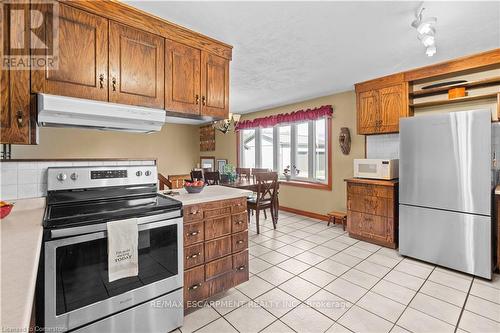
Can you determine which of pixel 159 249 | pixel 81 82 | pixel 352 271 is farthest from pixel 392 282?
pixel 81 82

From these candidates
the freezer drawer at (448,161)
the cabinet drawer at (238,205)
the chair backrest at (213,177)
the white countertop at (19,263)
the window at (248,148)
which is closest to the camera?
the white countertop at (19,263)

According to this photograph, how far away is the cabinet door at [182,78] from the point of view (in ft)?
6.92

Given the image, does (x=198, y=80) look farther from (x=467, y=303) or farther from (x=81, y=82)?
(x=467, y=303)

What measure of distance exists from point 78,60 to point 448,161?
11.8 feet

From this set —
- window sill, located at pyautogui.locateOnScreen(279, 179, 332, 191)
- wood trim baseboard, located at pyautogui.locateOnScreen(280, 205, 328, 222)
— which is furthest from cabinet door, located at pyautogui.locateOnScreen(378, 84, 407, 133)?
wood trim baseboard, located at pyautogui.locateOnScreen(280, 205, 328, 222)

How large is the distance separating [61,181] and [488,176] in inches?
152

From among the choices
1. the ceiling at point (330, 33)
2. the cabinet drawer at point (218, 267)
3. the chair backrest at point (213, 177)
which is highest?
the ceiling at point (330, 33)

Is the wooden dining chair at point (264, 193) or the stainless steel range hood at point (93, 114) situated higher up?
the stainless steel range hood at point (93, 114)

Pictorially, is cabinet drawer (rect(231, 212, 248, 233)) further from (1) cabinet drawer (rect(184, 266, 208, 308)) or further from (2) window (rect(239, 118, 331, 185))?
(2) window (rect(239, 118, 331, 185))

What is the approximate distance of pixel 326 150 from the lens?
4.62 m

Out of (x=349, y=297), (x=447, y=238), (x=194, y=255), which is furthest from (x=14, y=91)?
(x=447, y=238)

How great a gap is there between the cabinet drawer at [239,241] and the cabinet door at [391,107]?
2606 mm

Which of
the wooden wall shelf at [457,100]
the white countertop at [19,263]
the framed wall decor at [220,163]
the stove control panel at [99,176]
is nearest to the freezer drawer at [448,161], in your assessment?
the wooden wall shelf at [457,100]

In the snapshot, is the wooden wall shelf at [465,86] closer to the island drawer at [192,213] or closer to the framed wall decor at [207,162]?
the island drawer at [192,213]
